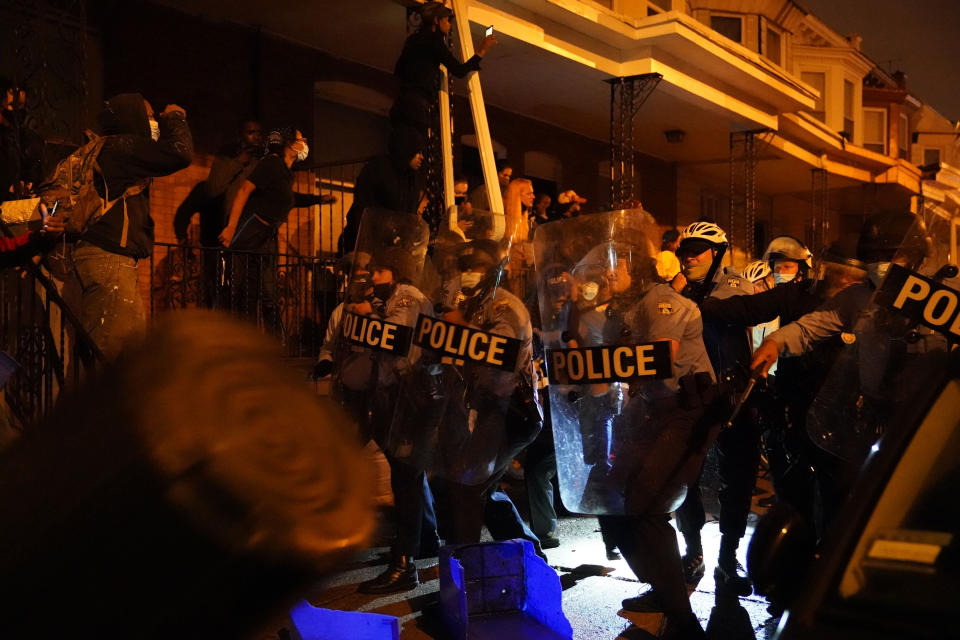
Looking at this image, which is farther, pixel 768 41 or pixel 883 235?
pixel 768 41

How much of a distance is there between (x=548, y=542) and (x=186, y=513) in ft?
19.9

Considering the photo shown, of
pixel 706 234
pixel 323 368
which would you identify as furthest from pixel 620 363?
pixel 323 368

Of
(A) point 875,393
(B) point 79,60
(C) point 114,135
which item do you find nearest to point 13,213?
(C) point 114,135

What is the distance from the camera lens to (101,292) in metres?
6.19

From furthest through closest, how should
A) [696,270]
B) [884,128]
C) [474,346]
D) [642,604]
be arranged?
[884,128] → [696,270] → [642,604] → [474,346]

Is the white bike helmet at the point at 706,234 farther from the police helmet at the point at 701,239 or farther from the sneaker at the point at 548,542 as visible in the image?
the sneaker at the point at 548,542

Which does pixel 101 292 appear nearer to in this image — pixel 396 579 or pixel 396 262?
pixel 396 262

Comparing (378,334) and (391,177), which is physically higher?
(391,177)

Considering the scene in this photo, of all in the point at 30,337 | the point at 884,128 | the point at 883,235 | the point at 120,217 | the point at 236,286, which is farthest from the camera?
the point at 884,128

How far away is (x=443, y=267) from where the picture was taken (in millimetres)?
5352

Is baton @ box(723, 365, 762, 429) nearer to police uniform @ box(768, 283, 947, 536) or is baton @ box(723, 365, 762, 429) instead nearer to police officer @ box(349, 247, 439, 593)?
police uniform @ box(768, 283, 947, 536)

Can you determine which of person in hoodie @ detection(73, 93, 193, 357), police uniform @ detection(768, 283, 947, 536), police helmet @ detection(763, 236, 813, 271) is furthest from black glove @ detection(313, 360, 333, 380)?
police helmet @ detection(763, 236, 813, 271)

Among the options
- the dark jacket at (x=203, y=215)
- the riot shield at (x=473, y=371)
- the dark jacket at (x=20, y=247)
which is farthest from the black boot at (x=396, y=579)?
the dark jacket at (x=203, y=215)

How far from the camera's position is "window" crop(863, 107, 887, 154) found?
103 ft
